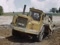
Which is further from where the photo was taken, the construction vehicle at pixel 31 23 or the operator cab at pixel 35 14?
the operator cab at pixel 35 14

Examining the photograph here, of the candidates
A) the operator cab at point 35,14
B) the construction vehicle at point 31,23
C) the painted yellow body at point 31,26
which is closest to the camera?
the painted yellow body at point 31,26

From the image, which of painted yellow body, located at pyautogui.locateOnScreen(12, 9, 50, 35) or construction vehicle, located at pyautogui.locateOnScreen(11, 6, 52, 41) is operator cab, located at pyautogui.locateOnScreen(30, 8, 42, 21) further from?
painted yellow body, located at pyautogui.locateOnScreen(12, 9, 50, 35)

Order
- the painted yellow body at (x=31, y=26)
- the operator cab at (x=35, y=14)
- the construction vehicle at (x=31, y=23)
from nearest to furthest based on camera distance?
the painted yellow body at (x=31, y=26) → the construction vehicle at (x=31, y=23) → the operator cab at (x=35, y=14)

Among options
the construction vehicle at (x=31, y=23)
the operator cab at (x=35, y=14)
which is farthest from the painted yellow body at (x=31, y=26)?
the operator cab at (x=35, y=14)

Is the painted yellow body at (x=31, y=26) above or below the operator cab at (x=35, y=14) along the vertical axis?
below

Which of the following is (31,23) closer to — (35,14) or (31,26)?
(31,26)

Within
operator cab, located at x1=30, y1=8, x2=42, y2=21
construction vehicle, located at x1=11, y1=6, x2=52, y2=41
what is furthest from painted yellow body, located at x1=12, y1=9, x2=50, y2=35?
operator cab, located at x1=30, y1=8, x2=42, y2=21

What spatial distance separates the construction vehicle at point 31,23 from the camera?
65.7 ft

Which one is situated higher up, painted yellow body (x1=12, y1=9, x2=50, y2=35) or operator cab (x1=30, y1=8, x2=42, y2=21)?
operator cab (x1=30, y1=8, x2=42, y2=21)

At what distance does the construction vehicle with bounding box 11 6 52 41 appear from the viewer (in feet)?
65.7

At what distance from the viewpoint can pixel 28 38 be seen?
2203 centimetres

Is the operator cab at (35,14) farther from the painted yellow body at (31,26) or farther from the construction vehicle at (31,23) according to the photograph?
the painted yellow body at (31,26)

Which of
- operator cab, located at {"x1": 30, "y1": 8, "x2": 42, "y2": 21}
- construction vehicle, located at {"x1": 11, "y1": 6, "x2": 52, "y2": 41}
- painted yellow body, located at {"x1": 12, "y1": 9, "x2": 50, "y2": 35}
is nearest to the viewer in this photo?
painted yellow body, located at {"x1": 12, "y1": 9, "x2": 50, "y2": 35}

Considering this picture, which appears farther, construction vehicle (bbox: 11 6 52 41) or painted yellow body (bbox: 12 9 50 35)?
construction vehicle (bbox: 11 6 52 41)
